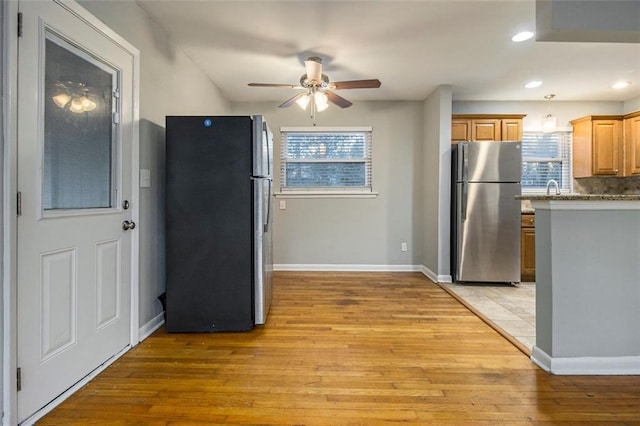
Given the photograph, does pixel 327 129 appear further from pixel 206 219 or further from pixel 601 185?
pixel 601 185

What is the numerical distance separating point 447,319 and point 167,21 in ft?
11.3

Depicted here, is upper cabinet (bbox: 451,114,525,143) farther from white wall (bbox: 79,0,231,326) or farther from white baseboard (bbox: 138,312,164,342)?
white baseboard (bbox: 138,312,164,342)

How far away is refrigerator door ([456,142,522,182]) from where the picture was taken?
13.1 feet

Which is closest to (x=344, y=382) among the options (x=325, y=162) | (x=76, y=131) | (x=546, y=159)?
(x=76, y=131)

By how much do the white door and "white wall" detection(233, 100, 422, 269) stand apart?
9.01 ft

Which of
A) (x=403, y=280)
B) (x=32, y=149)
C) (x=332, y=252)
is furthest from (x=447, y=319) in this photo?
(x=32, y=149)

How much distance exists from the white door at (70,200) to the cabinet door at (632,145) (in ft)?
19.1

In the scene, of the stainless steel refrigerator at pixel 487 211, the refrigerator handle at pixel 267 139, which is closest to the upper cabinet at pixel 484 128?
the stainless steel refrigerator at pixel 487 211

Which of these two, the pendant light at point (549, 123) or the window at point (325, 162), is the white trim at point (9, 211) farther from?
the pendant light at point (549, 123)

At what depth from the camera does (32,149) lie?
1.53 m

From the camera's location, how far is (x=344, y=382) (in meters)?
1.88

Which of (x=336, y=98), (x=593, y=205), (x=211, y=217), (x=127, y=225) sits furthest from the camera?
(x=336, y=98)

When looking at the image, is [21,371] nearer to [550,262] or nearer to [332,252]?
[550,262]

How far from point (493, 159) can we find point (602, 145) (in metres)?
1.84
